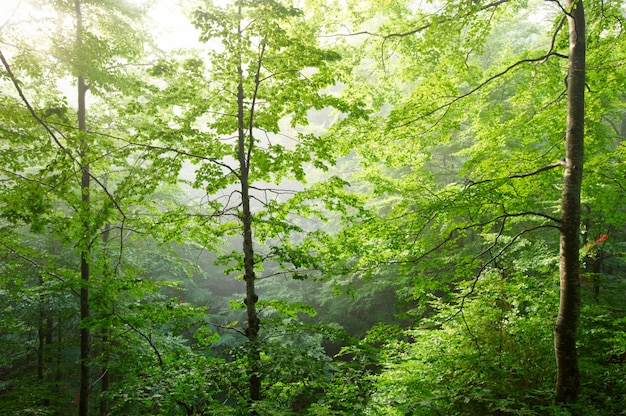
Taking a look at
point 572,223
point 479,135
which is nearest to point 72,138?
point 479,135

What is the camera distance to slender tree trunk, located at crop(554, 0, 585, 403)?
11.7 ft

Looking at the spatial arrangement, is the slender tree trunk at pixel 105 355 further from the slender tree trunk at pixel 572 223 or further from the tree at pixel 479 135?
the slender tree trunk at pixel 572 223

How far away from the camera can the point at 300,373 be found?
3.27 m

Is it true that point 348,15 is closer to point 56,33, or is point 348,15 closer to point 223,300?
point 56,33

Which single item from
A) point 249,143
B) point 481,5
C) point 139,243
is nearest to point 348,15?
point 481,5

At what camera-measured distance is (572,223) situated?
366 centimetres

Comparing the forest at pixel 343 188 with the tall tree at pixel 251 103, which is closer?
the forest at pixel 343 188

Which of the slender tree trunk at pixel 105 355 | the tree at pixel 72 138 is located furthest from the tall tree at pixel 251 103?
the slender tree trunk at pixel 105 355

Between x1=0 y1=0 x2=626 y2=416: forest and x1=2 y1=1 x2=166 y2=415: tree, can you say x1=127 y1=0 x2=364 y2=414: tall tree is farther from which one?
x1=2 y1=1 x2=166 y2=415: tree

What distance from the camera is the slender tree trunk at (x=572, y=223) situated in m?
3.56

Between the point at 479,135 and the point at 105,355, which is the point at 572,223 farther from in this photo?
the point at 105,355

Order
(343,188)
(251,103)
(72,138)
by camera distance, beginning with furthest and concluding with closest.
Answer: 1. (343,188)
2. (251,103)
3. (72,138)

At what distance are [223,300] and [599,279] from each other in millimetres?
19108

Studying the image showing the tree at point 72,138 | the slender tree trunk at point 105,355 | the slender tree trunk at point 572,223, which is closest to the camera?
the slender tree trunk at point 572,223
